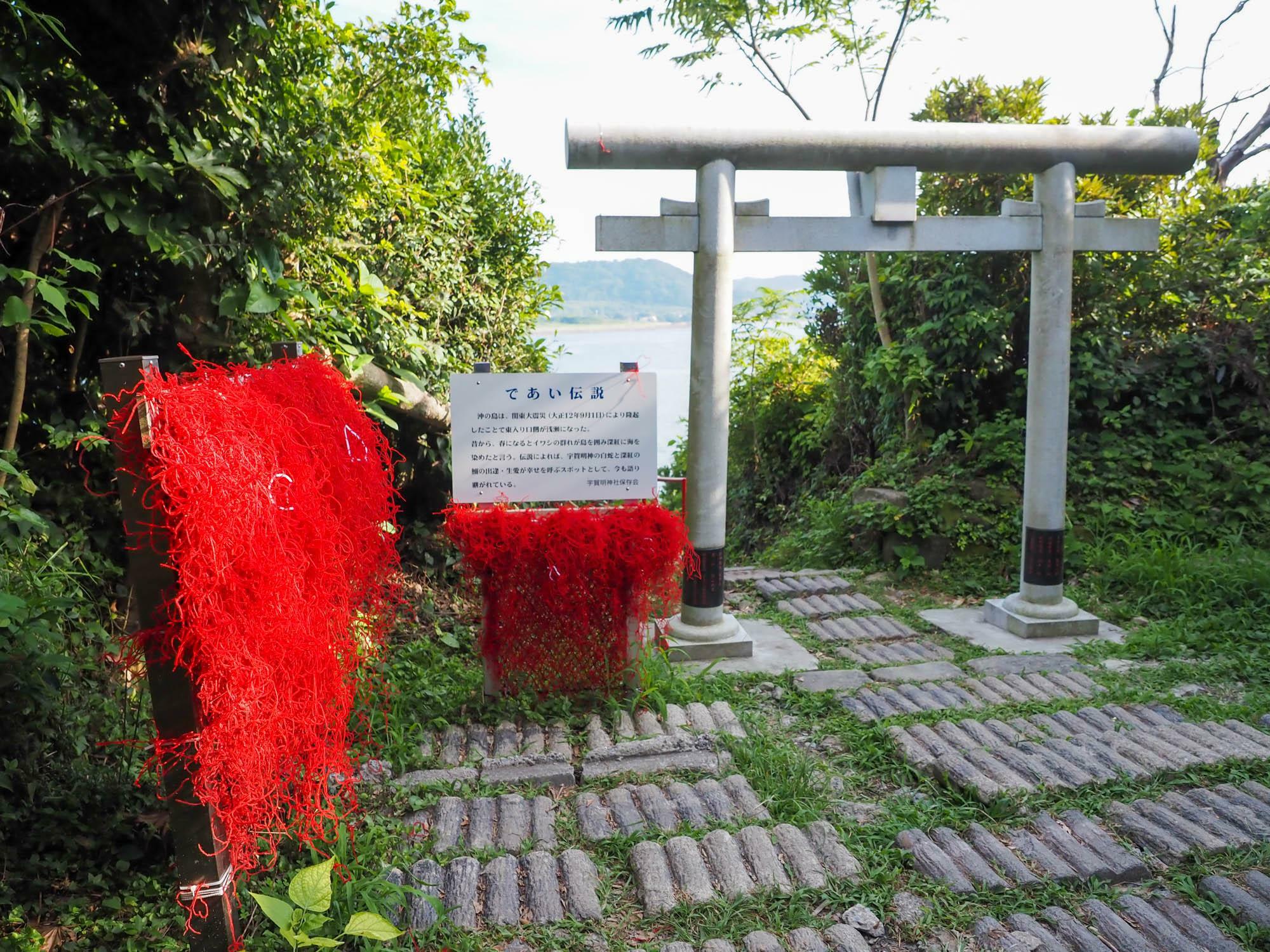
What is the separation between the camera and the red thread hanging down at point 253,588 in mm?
2273

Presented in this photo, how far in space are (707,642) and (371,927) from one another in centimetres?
285

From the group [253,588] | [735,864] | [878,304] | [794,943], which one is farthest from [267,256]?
[878,304]

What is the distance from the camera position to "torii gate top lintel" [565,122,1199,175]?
4.68 meters

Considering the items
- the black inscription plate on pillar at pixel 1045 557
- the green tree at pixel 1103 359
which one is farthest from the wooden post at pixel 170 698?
the green tree at pixel 1103 359

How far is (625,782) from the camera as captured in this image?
3.58 metres

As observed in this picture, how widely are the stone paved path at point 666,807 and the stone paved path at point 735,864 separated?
0.10m

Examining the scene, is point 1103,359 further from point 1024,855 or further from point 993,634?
point 1024,855

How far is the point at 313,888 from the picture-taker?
97.5 inches

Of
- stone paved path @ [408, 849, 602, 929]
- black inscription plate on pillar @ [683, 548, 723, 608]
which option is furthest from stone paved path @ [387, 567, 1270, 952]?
black inscription plate on pillar @ [683, 548, 723, 608]

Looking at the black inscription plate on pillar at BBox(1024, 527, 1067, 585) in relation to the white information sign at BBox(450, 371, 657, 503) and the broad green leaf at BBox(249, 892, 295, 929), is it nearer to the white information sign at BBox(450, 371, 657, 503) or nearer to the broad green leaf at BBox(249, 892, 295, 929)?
the white information sign at BBox(450, 371, 657, 503)

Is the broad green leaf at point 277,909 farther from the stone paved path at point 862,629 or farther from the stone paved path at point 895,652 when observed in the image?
the stone paved path at point 862,629

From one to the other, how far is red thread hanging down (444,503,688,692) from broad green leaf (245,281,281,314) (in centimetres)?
117

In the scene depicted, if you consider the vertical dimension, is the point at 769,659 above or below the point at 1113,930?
above

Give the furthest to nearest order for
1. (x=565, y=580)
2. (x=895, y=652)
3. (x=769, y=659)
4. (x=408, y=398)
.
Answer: (x=408, y=398) < (x=895, y=652) < (x=769, y=659) < (x=565, y=580)
